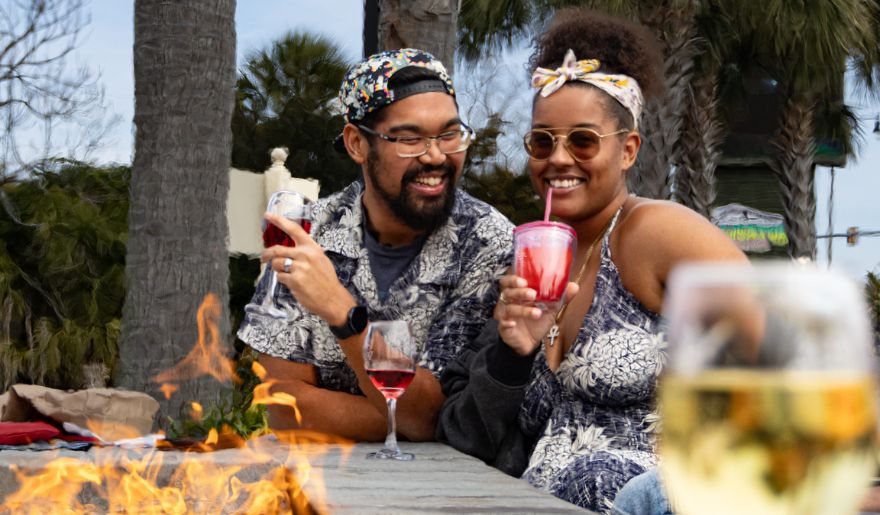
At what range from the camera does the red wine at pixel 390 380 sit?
2906 mm

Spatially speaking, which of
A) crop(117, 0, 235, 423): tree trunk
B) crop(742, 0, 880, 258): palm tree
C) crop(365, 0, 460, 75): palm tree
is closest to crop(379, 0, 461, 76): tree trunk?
crop(365, 0, 460, 75): palm tree

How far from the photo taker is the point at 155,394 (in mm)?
6906

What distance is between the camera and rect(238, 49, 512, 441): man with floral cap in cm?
343

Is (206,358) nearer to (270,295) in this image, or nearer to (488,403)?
(270,295)

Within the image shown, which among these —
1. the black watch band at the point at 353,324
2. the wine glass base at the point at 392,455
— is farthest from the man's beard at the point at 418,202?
the wine glass base at the point at 392,455

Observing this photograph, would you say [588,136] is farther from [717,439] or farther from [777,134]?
[777,134]

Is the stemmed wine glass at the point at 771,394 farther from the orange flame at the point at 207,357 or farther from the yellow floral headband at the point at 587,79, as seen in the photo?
the orange flame at the point at 207,357

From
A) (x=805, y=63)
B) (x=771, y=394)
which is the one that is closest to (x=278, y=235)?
(x=771, y=394)

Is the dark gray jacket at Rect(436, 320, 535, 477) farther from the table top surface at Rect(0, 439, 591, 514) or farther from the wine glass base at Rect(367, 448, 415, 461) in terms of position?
the wine glass base at Rect(367, 448, 415, 461)

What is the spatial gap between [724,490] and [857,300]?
0.59 feet

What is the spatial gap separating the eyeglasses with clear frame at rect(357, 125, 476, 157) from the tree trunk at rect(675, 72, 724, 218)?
14.6 m

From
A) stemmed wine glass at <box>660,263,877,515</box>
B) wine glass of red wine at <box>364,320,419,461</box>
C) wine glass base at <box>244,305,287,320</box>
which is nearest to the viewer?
stemmed wine glass at <box>660,263,877,515</box>

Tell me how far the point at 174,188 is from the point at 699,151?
12.7 m

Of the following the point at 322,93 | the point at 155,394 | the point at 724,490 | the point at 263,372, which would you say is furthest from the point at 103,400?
the point at 322,93
